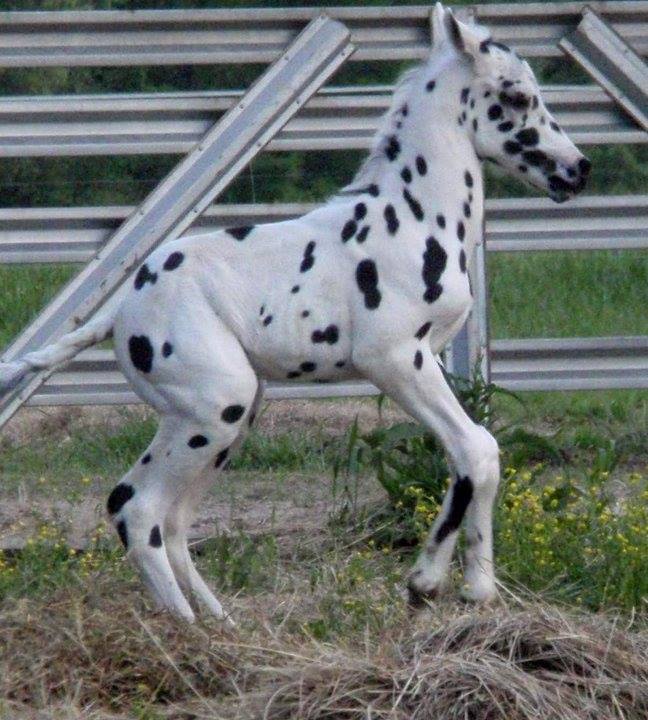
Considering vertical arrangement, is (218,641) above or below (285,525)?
above

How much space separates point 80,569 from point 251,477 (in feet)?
6.44

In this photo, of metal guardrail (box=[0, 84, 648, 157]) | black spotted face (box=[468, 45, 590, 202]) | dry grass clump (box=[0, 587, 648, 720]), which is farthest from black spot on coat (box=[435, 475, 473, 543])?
metal guardrail (box=[0, 84, 648, 157])

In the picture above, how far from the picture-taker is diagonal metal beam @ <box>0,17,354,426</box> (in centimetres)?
735

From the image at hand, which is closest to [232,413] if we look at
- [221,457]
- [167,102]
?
[221,457]

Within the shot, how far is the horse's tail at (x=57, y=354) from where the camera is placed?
569 centimetres

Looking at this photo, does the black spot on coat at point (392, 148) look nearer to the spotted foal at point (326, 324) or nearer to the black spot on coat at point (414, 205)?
the spotted foal at point (326, 324)

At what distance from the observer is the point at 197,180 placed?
747cm

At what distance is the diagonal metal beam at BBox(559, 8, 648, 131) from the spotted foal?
2047mm

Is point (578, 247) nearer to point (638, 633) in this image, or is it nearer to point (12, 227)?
point (12, 227)

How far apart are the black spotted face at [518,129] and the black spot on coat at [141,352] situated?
138 cm

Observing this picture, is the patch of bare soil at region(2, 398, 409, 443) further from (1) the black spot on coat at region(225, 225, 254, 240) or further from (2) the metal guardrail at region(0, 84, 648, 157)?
(1) the black spot on coat at region(225, 225, 254, 240)

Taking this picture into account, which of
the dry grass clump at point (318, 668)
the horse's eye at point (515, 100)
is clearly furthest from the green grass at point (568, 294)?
the dry grass clump at point (318, 668)

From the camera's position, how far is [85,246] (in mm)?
7855

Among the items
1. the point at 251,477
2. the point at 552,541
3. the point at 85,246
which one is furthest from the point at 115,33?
the point at 552,541
